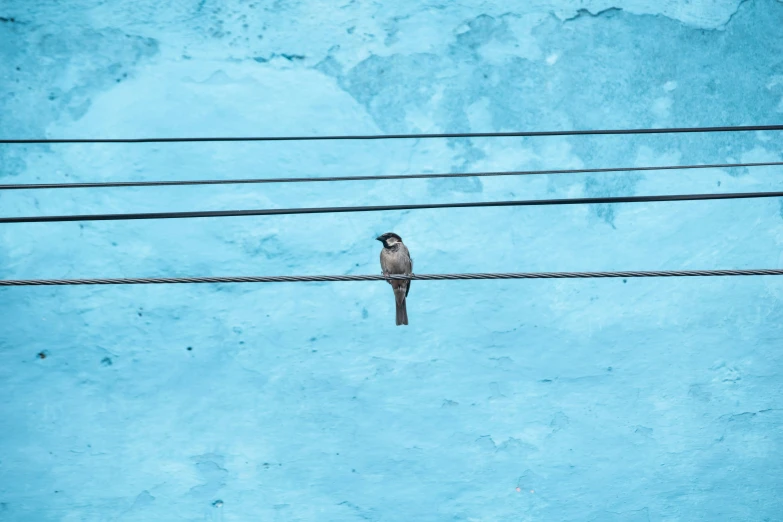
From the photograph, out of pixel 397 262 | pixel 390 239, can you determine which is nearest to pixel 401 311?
pixel 397 262

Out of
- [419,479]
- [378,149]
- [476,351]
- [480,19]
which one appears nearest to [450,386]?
[476,351]

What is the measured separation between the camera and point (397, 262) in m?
4.47

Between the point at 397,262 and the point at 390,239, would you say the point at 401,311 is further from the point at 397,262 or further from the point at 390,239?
the point at 390,239

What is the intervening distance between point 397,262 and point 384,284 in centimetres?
35

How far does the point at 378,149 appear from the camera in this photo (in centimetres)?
491

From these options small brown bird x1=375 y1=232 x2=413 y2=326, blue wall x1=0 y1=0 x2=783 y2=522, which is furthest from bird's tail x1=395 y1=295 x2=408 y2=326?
blue wall x1=0 y1=0 x2=783 y2=522

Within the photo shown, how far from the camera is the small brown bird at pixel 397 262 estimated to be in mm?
4469

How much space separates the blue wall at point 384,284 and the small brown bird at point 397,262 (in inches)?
9.6

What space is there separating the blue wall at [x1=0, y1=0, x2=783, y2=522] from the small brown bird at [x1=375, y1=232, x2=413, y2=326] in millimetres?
244

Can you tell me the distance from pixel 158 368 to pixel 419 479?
5.24ft

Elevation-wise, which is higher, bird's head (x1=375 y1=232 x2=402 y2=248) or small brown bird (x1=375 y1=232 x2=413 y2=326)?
bird's head (x1=375 y1=232 x2=402 y2=248)

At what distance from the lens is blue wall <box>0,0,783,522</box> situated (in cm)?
462

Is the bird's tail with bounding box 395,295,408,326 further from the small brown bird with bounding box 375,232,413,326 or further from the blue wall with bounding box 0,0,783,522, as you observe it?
the blue wall with bounding box 0,0,783,522

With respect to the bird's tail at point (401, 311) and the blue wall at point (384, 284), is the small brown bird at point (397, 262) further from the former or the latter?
the blue wall at point (384, 284)
